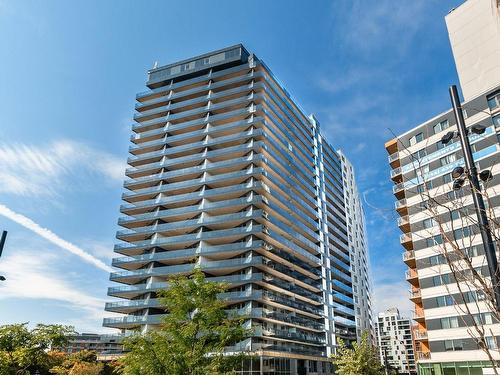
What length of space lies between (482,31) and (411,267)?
2947 centimetres

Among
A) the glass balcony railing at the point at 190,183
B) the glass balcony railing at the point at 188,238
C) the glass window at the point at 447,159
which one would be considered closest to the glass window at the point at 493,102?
the glass window at the point at 447,159

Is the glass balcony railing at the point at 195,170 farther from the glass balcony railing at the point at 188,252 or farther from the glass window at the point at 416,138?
the glass window at the point at 416,138

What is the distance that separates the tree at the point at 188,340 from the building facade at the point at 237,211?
30.5 metres

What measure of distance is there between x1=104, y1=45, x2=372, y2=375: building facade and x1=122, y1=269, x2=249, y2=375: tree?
30457mm

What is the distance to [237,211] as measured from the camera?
2372 inches

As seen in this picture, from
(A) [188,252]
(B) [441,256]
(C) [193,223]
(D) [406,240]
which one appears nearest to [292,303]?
(A) [188,252]

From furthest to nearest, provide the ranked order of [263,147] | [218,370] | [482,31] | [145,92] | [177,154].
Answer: [145,92] → [177,154] → [263,147] → [482,31] → [218,370]

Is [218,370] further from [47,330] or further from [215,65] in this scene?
[215,65]

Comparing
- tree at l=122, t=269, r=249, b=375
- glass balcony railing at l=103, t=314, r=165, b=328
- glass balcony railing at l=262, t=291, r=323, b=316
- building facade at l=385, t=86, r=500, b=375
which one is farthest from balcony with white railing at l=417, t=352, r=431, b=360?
glass balcony railing at l=103, t=314, r=165, b=328

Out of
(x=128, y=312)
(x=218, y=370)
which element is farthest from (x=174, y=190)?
(x=218, y=370)

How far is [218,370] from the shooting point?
18.4 m

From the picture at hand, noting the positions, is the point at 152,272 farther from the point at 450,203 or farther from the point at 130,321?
the point at 450,203

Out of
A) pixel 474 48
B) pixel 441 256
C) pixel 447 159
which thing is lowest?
pixel 441 256

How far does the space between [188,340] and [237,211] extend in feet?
136
